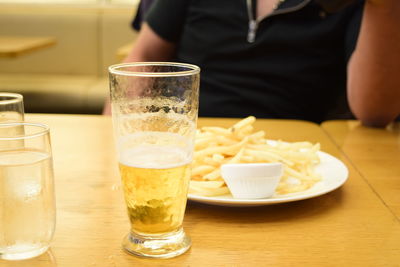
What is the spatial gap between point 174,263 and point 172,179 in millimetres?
90

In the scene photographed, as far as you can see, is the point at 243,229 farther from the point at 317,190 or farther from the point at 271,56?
the point at 271,56

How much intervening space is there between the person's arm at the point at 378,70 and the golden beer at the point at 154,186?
806 millimetres

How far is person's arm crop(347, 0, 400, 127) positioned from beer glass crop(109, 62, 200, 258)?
0.78 metres

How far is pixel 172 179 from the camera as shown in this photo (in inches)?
25.1

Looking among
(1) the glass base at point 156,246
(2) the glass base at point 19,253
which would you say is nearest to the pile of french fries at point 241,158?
(1) the glass base at point 156,246

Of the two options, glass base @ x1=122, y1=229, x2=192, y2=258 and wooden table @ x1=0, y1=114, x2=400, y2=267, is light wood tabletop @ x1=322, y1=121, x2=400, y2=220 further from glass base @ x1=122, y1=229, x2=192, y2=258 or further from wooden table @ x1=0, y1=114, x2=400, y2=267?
glass base @ x1=122, y1=229, x2=192, y2=258

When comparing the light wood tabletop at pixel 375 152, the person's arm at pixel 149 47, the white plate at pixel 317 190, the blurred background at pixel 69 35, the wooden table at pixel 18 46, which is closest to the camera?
the white plate at pixel 317 190

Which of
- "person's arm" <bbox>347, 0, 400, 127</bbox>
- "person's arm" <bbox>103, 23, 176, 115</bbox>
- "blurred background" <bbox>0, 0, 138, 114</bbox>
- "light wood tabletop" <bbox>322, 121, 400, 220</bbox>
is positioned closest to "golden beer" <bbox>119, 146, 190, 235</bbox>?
"light wood tabletop" <bbox>322, 121, 400, 220</bbox>

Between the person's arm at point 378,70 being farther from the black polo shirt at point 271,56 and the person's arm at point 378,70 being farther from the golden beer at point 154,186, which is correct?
the golden beer at point 154,186

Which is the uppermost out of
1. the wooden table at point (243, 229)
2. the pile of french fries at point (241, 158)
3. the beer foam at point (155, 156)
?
the beer foam at point (155, 156)

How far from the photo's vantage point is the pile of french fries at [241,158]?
2.64 feet

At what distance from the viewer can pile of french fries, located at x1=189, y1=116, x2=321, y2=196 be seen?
0.80 metres

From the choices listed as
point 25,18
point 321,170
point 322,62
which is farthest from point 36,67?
point 321,170

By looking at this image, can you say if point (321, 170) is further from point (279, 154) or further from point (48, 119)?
point (48, 119)
